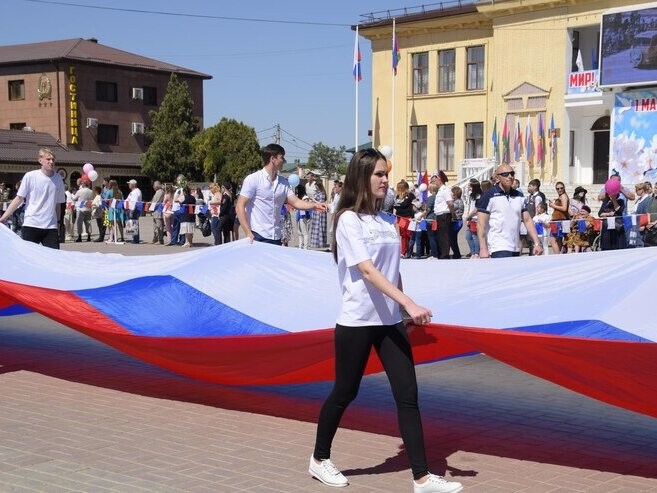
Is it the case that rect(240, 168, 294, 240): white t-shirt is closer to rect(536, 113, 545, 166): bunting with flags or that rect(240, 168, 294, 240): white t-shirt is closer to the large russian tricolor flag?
the large russian tricolor flag

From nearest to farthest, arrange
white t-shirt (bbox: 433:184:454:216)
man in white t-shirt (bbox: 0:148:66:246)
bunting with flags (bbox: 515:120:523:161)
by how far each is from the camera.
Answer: man in white t-shirt (bbox: 0:148:66:246) < white t-shirt (bbox: 433:184:454:216) < bunting with flags (bbox: 515:120:523:161)

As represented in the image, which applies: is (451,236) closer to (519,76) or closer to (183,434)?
(183,434)

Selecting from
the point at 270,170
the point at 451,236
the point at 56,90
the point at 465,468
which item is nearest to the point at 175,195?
the point at 451,236

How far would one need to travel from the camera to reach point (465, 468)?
18.1 ft

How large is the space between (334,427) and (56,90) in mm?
63590

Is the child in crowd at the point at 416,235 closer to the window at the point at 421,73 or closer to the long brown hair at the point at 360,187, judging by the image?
the long brown hair at the point at 360,187

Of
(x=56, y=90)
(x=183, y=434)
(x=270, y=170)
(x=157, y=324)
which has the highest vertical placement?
(x=56, y=90)

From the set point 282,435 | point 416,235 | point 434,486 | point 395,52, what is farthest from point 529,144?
point 434,486

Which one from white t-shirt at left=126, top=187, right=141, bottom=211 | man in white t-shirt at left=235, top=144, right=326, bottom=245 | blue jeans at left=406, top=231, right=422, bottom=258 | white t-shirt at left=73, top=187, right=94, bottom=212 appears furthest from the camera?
white t-shirt at left=73, top=187, right=94, bottom=212

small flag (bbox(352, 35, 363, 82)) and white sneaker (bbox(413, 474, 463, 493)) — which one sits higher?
small flag (bbox(352, 35, 363, 82))

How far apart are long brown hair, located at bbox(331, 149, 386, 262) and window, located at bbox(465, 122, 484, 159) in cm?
3829

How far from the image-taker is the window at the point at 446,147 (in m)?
44.0

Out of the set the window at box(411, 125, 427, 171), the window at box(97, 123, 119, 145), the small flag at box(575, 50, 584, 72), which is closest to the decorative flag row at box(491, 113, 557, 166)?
the small flag at box(575, 50, 584, 72)

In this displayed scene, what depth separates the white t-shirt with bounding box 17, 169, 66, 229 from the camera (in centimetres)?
1044
